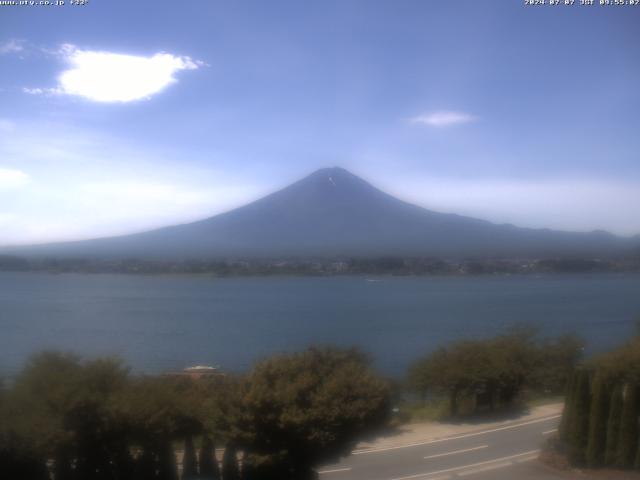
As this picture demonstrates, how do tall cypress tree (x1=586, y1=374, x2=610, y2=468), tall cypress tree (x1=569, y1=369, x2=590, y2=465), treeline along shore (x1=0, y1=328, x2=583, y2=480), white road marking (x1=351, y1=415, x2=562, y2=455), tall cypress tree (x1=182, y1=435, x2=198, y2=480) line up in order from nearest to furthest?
1. treeline along shore (x1=0, y1=328, x2=583, y2=480)
2. tall cypress tree (x1=182, y1=435, x2=198, y2=480)
3. tall cypress tree (x1=586, y1=374, x2=610, y2=468)
4. tall cypress tree (x1=569, y1=369, x2=590, y2=465)
5. white road marking (x1=351, y1=415, x2=562, y2=455)

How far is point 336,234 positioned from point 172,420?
65.4 meters

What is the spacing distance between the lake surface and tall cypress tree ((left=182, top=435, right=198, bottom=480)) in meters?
4.89

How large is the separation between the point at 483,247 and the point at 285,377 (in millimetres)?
59213

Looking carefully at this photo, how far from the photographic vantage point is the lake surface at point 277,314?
2312 cm

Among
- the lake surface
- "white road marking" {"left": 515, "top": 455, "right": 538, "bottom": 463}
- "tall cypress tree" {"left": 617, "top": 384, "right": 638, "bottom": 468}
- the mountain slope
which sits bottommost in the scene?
the lake surface

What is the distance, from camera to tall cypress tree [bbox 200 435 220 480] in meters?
6.55

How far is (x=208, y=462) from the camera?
21.7 feet

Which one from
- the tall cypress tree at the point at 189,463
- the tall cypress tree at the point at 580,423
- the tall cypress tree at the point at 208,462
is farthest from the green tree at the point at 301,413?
the tall cypress tree at the point at 580,423

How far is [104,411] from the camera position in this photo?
5.95m

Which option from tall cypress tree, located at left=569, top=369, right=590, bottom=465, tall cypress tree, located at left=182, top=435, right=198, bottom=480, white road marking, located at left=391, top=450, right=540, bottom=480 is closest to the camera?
tall cypress tree, located at left=182, top=435, right=198, bottom=480

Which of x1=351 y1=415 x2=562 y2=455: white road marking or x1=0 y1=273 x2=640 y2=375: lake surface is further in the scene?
x1=0 y1=273 x2=640 y2=375: lake surface

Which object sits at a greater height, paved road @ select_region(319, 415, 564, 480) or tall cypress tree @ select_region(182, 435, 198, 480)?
tall cypress tree @ select_region(182, 435, 198, 480)

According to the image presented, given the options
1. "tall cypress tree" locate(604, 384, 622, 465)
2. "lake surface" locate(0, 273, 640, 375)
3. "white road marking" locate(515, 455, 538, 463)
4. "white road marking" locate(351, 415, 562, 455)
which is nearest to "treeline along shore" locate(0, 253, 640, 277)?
"lake surface" locate(0, 273, 640, 375)

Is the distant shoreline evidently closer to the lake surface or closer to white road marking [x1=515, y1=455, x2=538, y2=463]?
the lake surface
